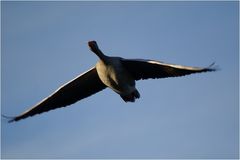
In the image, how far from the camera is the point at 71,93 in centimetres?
2711

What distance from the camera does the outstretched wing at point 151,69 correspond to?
24.6 meters

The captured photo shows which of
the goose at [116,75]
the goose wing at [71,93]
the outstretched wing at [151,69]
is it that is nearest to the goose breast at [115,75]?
the goose at [116,75]

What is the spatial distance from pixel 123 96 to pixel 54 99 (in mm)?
3031

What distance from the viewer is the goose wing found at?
87.4 ft

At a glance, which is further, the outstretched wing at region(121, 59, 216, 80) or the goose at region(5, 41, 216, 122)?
the goose at region(5, 41, 216, 122)

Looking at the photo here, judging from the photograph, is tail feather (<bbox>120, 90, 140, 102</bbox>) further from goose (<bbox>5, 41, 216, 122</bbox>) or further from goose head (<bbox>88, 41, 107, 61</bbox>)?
goose head (<bbox>88, 41, 107, 61</bbox>)

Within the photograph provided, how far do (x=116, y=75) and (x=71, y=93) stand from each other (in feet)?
9.25

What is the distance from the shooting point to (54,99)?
88.9 feet

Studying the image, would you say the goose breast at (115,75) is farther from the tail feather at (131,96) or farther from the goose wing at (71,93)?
the goose wing at (71,93)

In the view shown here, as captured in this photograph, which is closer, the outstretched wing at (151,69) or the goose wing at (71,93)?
the outstretched wing at (151,69)

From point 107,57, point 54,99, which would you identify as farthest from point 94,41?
point 54,99

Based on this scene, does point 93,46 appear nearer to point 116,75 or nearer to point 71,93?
point 116,75

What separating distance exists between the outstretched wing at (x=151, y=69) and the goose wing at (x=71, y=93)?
59.6 inches

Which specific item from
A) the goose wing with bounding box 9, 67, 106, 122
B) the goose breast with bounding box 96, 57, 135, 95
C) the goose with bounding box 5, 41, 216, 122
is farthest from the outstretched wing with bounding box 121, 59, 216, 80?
the goose wing with bounding box 9, 67, 106, 122
